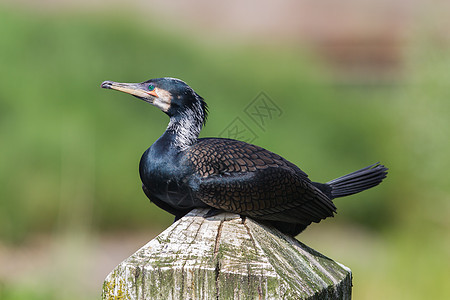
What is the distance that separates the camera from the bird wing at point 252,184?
207 cm

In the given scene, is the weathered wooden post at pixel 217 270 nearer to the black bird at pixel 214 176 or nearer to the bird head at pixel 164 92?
the black bird at pixel 214 176

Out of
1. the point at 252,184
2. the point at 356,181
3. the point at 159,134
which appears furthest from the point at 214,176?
the point at 159,134

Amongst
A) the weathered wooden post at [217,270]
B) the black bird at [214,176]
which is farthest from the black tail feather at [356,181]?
the weathered wooden post at [217,270]

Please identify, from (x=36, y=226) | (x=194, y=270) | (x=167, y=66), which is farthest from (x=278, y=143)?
(x=194, y=270)

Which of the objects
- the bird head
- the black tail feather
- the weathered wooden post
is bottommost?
the weathered wooden post

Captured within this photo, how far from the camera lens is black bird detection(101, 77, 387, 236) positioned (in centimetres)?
209

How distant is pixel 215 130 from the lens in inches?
258

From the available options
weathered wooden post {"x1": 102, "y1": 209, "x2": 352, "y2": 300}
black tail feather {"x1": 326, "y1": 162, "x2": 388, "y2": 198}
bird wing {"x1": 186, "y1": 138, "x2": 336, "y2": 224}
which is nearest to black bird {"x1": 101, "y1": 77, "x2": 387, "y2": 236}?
bird wing {"x1": 186, "y1": 138, "x2": 336, "y2": 224}

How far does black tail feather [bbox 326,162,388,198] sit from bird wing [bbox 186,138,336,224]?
0.44 m

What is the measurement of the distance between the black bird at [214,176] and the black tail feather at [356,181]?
0.43 meters

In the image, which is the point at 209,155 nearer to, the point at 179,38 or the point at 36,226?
the point at 36,226

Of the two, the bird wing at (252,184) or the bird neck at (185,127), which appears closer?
the bird wing at (252,184)

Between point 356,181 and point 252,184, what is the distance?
73 cm

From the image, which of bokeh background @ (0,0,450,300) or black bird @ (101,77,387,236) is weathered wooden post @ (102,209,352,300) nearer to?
black bird @ (101,77,387,236)
